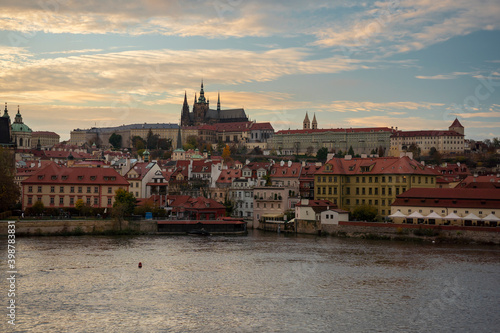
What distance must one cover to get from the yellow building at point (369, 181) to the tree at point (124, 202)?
2282 cm

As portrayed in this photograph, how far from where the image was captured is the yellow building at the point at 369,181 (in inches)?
2928

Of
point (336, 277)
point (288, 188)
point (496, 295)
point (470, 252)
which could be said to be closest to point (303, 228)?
point (288, 188)

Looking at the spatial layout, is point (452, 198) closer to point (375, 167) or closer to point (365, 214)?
point (365, 214)

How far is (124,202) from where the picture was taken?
7031 centimetres

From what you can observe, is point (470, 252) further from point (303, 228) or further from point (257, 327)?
point (257, 327)

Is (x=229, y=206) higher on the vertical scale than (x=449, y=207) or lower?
lower

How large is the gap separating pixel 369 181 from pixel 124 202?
28862 millimetres

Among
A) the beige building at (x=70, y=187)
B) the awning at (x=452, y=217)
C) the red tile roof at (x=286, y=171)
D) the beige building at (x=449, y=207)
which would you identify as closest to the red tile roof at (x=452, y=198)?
the beige building at (x=449, y=207)

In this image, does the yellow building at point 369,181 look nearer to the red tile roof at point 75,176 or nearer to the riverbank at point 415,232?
the riverbank at point 415,232

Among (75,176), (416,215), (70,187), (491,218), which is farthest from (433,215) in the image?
(75,176)

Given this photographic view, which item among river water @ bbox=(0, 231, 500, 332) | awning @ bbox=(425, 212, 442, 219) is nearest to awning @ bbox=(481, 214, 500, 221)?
awning @ bbox=(425, 212, 442, 219)

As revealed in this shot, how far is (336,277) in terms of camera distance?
4128 cm

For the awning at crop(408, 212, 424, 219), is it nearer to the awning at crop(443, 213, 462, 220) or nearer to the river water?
the awning at crop(443, 213, 462, 220)

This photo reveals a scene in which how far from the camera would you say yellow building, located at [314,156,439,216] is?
244 feet
